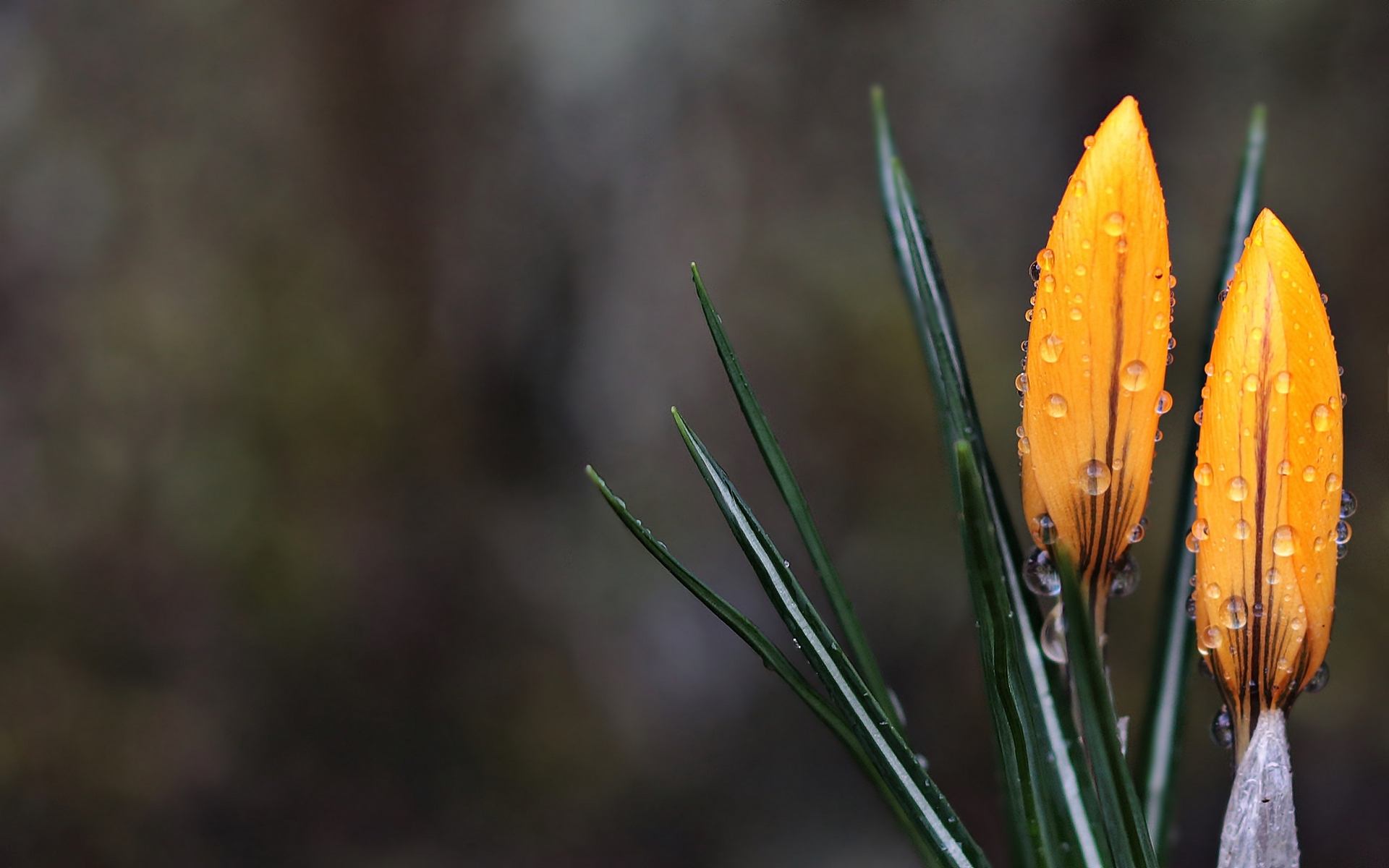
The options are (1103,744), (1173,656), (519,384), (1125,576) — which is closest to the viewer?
(1103,744)

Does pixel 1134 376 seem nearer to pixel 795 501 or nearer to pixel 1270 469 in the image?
pixel 1270 469

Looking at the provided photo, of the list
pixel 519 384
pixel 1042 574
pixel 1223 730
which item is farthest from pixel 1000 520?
pixel 519 384

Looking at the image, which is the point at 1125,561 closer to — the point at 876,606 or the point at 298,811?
the point at 876,606

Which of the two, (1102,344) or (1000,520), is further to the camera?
(1000,520)

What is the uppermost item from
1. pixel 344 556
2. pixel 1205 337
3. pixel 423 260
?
pixel 423 260

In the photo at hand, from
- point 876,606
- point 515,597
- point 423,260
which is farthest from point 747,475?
point 423,260
